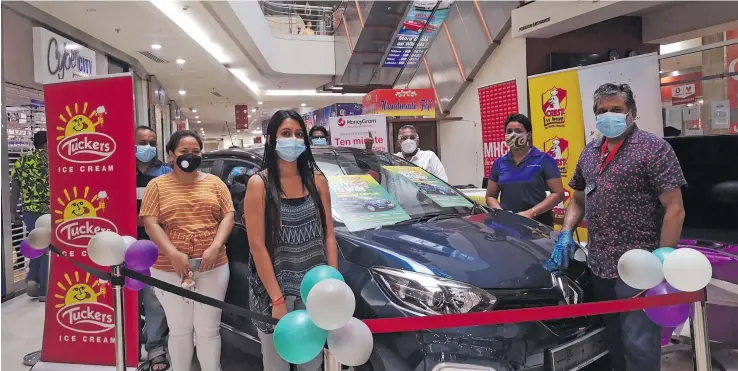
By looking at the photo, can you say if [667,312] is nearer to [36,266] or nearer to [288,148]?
[288,148]

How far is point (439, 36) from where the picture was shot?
35.6 ft

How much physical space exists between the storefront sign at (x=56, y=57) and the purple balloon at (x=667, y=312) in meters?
5.37

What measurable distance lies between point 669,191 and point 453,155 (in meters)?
7.84

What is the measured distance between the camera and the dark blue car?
1893 mm

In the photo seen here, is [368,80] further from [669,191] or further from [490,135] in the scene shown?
[669,191]

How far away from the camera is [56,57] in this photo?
6246mm

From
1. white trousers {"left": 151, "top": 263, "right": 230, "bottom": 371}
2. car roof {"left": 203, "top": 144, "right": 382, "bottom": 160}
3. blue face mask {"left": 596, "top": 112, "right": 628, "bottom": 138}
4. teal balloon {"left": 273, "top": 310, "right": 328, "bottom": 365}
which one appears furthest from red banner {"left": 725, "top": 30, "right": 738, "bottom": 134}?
teal balloon {"left": 273, "top": 310, "right": 328, "bottom": 365}

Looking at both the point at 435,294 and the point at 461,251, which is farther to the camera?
the point at 461,251

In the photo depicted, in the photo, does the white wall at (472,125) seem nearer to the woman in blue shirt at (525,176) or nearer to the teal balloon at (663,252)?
the woman in blue shirt at (525,176)

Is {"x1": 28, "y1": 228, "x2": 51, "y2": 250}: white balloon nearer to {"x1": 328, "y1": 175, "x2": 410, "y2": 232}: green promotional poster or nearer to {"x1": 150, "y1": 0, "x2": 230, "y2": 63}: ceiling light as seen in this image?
{"x1": 328, "y1": 175, "x2": 410, "y2": 232}: green promotional poster

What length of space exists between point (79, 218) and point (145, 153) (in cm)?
63

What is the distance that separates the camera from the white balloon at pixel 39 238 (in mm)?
2893

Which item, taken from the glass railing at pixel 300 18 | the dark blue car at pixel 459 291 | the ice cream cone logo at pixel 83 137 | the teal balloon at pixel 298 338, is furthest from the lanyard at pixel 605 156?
the glass railing at pixel 300 18

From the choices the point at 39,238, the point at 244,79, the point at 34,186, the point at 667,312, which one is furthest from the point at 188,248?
the point at 244,79
